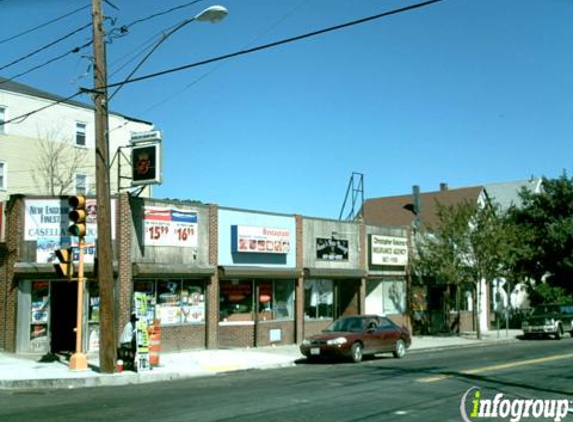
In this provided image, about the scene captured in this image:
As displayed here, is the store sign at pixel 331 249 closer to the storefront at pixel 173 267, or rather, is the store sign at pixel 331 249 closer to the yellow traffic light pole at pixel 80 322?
the storefront at pixel 173 267

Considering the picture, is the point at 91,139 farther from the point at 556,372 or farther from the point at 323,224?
the point at 556,372

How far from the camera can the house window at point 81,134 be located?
4341 centimetres

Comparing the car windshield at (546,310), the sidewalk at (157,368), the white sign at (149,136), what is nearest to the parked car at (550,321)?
the car windshield at (546,310)

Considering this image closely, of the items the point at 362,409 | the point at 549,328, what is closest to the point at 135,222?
the point at 362,409

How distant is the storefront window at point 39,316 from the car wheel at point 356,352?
926 cm

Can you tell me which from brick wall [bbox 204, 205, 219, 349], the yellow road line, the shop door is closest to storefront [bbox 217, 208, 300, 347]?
brick wall [bbox 204, 205, 219, 349]

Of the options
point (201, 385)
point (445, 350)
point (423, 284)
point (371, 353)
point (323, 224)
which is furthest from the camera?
point (423, 284)

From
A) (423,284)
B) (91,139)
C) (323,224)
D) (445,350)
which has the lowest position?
(445,350)

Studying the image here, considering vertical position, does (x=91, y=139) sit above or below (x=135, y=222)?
above

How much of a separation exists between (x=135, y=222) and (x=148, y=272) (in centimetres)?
161

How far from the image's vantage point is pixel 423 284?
35.1 m

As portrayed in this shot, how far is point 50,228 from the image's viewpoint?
71.3 ft

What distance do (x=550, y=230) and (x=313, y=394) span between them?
32.4 metres

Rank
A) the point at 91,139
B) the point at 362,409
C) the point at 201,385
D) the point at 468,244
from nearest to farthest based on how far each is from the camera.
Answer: the point at 362,409
the point at 201,385
the point at 468,244
the point at 91,139
